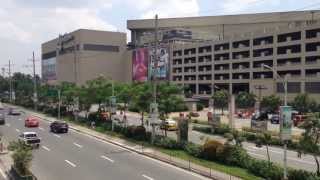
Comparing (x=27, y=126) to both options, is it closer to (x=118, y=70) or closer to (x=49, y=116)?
(x=49, y=116)

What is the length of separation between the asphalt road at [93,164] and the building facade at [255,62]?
1597 inches

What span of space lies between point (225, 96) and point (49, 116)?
33.0 m

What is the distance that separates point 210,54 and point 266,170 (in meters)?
95.4

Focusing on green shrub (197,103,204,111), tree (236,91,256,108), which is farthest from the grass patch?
green shrub (197,103,204,111)

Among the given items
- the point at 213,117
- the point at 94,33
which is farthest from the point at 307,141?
the point at 94,33

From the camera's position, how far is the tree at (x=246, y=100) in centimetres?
10369

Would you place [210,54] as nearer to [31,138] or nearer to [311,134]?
[31,138]

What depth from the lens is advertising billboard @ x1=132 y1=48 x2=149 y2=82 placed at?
14675 cm

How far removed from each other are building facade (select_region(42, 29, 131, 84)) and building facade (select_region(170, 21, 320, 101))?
920 inches

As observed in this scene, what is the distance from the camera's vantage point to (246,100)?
340 feet

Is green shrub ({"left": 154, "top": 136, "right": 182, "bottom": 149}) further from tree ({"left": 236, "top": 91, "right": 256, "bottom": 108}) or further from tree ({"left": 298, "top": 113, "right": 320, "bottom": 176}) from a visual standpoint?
tree ({"left": 236, "top": 91, "right": 256, "bottom": 108})

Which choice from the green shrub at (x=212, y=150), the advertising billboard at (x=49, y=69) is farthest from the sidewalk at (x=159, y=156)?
the advertising billboard at (x=49, y=69)

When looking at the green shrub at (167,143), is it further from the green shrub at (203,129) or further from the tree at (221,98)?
the tree at (221,98)

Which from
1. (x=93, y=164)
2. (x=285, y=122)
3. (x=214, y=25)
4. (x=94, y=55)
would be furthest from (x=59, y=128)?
(x=214, y=25)
